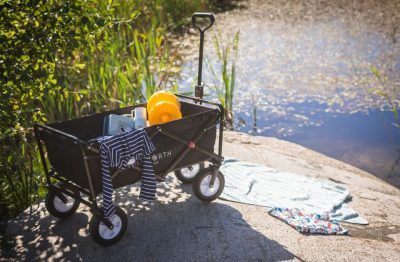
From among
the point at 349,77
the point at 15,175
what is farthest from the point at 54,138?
the point at 349,77

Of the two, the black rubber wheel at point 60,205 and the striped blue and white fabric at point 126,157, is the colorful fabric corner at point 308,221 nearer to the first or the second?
the striped blue and white fabric at point 126,157

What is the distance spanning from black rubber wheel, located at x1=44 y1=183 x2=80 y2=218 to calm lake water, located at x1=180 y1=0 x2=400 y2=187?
3.37 m

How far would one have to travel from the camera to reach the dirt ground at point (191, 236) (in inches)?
124

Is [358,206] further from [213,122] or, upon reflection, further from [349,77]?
[349,77]

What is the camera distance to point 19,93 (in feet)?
11.6

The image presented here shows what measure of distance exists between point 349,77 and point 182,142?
5.06m

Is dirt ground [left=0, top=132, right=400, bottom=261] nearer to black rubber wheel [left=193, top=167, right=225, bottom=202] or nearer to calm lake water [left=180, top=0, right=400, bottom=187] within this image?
black rubber wheel [left=193, top=167, right=225, bottom=202]

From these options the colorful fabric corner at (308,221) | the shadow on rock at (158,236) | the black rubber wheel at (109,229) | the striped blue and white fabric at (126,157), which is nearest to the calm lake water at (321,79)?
the colorful fabric corner at (308,221)

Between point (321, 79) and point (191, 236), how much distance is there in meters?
5.04

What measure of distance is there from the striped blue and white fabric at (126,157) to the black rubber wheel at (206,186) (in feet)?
1.68

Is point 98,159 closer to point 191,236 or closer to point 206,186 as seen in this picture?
point 191,236

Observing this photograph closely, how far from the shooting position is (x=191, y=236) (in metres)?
3.31

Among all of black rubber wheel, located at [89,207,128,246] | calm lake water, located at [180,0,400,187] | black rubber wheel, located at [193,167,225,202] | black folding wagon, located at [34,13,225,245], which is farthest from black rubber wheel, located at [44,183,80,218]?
calm lake water, located at [180,0,400,187]

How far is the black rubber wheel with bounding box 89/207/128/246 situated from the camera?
3.09m
